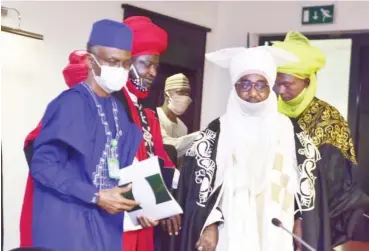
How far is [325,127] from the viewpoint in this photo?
9.42 feet

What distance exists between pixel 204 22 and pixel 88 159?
12.1 ft

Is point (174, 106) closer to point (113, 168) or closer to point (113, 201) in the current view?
point (113, 168)

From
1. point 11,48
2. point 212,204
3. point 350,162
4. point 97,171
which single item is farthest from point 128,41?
point 11,48

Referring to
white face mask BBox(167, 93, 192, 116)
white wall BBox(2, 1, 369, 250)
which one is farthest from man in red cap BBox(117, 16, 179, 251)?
white face mask BBox(167, 93, 192, 116)

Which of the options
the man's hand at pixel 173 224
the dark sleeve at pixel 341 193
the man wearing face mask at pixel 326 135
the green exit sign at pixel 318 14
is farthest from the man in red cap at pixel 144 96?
the green exit sign at pixel 318 14

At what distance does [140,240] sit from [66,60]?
210 centimetres

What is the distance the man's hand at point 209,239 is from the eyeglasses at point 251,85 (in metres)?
0.51

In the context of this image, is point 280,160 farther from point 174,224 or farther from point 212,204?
point 174,224

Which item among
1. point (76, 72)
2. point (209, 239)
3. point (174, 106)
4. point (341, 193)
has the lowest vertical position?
point (209, 239)

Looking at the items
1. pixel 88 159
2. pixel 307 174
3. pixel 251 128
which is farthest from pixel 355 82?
pixel 88 159

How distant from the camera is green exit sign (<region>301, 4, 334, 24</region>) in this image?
527 centimetres

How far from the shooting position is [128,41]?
2.28 meters

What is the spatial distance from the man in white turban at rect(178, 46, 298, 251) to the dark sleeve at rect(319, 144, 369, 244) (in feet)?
1.36

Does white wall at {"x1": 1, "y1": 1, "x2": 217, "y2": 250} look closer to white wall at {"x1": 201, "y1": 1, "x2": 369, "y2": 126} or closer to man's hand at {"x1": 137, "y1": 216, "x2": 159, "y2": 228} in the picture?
white wall at {"x1": 201, "y1": 1, "x2": 369, "y2": 126}
